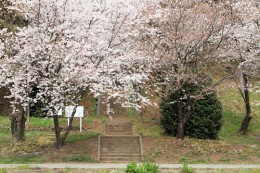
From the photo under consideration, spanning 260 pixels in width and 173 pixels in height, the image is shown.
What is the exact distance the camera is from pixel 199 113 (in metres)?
18.9

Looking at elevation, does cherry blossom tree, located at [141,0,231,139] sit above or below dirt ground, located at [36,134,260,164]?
above

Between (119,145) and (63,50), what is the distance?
5633 mm

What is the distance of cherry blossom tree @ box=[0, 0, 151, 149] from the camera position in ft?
48.6

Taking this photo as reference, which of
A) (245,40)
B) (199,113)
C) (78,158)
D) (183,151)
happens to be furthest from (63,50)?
(245,40)

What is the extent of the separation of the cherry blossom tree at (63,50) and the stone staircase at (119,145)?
2748 mm

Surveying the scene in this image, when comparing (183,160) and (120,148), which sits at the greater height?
(120,148)

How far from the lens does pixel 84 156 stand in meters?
16.0

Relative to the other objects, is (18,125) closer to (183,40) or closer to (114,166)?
(114,166)

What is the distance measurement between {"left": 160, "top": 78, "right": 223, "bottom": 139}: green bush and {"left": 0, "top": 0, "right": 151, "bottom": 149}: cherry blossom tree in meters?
3.83

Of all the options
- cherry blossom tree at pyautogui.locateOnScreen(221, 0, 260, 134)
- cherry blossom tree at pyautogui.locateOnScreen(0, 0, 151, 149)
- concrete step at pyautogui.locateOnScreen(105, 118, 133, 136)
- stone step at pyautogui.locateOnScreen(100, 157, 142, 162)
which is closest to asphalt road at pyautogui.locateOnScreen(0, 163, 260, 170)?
stone step at pyautogui.locateOnScreen(100, 157, 142, 162)

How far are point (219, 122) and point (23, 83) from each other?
389 inches

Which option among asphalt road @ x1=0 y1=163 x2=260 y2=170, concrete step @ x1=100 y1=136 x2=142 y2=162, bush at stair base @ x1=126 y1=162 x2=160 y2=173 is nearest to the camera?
bush at stair base @ x1=126 y1=162 x2=160 y2=173

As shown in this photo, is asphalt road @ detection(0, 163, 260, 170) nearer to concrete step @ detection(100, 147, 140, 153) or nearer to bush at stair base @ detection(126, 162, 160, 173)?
concrete step @ detection(100, 147, 140, 153)

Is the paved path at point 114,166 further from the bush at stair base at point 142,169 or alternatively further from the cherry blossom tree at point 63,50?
the bush at stair base at point 142,169
